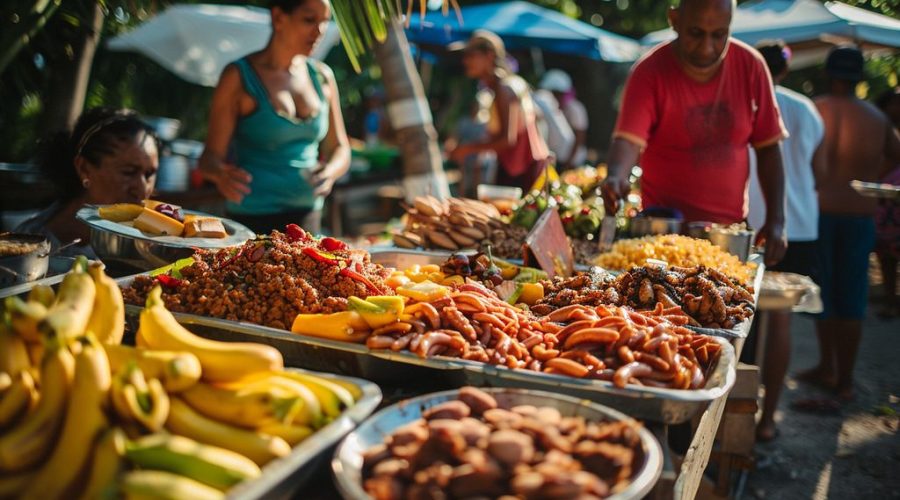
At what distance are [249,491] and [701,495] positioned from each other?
2.89 meters

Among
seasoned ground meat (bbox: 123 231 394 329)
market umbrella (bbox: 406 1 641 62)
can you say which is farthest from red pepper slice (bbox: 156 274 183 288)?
market umbrella (bbox: 406 1 641 62)

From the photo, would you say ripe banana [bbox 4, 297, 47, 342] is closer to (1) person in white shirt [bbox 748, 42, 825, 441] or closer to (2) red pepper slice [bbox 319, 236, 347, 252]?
(2) red pepper slice [bbox 319, 236, 347, 252]

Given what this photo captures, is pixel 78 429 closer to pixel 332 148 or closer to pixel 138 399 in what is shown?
pixel 138 399

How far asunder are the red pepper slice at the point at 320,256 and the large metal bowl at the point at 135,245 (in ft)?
2.02

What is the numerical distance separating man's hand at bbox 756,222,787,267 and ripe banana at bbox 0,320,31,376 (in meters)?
3.26

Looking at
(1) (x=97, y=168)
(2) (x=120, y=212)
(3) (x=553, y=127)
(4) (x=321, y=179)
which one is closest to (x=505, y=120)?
(3) (x=553, y=127)

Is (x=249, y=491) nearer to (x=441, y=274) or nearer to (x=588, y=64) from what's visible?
(x=441, y=274)

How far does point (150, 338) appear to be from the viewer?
4.63 ft

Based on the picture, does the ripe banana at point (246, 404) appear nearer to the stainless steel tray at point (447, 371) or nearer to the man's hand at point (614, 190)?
the stainless steel tray at point (447, 371)

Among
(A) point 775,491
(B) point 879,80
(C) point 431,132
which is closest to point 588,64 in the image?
(B) point 879,80

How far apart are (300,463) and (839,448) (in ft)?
13.0

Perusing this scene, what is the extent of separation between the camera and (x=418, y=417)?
1327 millimetres

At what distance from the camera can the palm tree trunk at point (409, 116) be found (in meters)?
5.25

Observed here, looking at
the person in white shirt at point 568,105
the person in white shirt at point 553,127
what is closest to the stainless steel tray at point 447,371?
the person in white shirt at point 553,127
